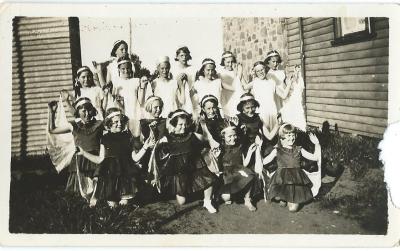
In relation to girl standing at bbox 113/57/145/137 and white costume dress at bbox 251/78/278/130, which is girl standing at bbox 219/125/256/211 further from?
girl standing at bbox 113/57/145/137

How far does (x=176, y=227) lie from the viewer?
2150 millimetres

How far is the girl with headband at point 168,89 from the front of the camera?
2176 millimetres

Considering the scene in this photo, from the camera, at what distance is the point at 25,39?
2176 mm

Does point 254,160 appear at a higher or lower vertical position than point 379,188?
higher

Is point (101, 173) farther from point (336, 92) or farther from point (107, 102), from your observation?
point (336, 92)

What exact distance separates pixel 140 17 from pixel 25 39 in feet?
2.20

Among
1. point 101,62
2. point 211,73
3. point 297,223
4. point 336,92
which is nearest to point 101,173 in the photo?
point 101,62

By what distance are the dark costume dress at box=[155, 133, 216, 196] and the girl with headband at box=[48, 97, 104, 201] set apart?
1.28 ft

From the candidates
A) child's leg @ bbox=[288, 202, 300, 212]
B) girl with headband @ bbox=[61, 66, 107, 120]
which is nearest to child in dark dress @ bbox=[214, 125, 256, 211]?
child's leg @ bbox=[288, 202, 300, 212]

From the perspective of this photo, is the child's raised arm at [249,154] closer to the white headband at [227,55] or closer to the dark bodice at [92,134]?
the white headband at [227,55]

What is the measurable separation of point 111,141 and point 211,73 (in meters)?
0.69

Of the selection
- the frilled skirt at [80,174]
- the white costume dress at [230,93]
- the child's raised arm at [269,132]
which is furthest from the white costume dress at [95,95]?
the child's raised arm at [269,132]

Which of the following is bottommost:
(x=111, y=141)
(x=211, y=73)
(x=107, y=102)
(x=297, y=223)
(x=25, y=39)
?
(x=297, y=223)

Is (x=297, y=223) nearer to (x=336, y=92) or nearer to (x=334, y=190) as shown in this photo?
(x=334, y=190)
